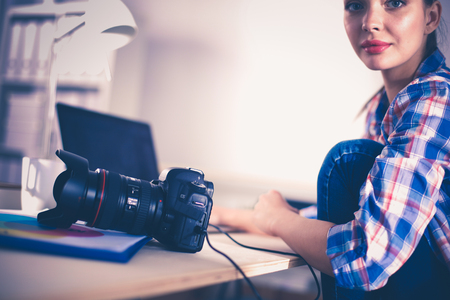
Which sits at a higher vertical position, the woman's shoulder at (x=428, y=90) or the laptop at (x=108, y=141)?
the woman's shoulder at (x=428, y=90)

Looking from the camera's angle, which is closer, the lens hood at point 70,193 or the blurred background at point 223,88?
the lens hood at point 70,193

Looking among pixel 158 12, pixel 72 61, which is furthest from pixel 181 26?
pixel 72 61

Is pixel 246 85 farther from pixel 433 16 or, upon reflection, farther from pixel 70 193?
pixel 70 193

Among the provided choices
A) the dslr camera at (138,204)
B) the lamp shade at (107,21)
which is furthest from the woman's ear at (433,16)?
the lamp shade at (107,21)

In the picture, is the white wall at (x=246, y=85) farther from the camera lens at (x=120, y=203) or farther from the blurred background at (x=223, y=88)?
the camera lens at (x=120, y=203)

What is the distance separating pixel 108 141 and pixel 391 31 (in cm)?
76

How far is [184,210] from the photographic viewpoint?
498mm

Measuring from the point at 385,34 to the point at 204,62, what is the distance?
1.43 metres

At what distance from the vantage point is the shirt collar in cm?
65

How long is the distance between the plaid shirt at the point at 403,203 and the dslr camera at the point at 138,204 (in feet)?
0.76

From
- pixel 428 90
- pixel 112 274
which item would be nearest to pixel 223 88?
pixel 428 90

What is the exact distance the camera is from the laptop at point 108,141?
0.77m

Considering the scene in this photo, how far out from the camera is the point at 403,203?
483 millimetres

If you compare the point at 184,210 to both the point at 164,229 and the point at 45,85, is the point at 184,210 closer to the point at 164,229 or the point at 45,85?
the point at 164,229
